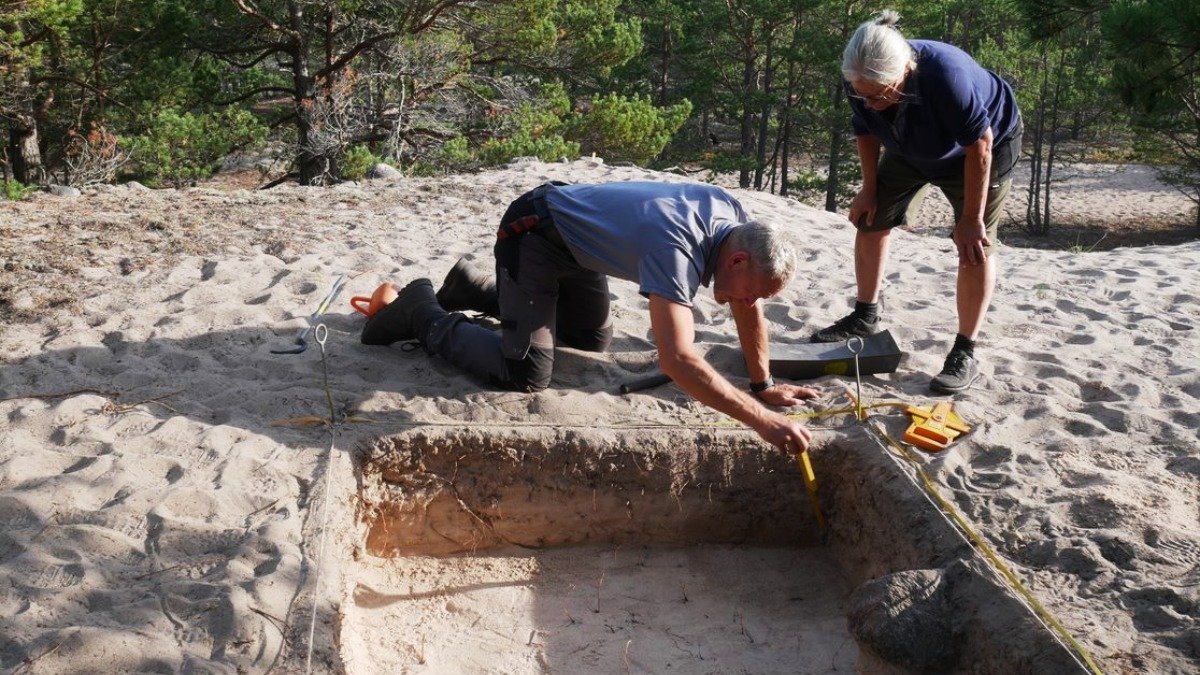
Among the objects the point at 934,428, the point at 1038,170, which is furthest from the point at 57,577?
the point at 1038,170

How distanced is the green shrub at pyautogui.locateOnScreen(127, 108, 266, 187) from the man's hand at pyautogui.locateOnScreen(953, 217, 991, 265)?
8.84 meters

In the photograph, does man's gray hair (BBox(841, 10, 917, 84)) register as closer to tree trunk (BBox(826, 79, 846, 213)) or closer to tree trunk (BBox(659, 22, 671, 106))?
tree trunk (BBox(826, 79, 846, 213))

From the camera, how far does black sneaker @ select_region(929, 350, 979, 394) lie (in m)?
3.88

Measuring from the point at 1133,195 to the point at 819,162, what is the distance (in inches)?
268

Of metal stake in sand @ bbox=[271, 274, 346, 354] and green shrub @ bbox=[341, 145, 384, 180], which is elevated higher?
green shrub @ bbox=[341, 145, 384, 180]

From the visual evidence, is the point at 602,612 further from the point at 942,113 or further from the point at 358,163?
the point at 358,163

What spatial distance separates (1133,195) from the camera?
20672mm

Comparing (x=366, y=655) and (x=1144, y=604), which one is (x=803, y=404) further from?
(x=366, y=655)

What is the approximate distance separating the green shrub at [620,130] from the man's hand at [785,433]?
1027 cm

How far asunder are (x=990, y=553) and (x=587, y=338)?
1.92 meters

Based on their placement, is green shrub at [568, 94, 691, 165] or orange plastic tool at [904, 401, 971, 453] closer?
orange plastic tool at [904, 401, 971, 453]

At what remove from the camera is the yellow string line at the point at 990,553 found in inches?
98.4

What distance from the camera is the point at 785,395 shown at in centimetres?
369

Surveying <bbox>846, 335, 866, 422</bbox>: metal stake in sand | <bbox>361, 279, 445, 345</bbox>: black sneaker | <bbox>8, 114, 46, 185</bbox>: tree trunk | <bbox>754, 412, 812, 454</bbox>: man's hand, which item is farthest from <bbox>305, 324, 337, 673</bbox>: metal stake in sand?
<bbox>8, 114, 46, 185</bbox>: tree trunk
